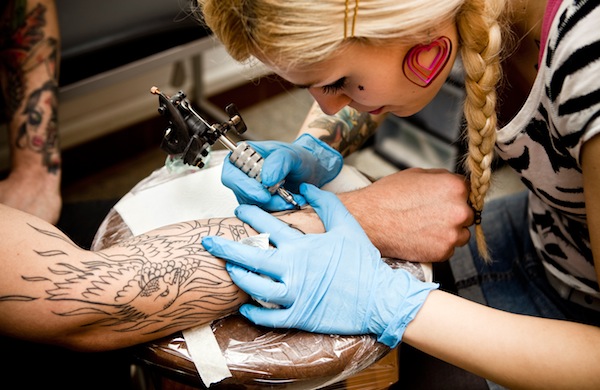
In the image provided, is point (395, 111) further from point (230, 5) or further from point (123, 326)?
point (123, 326)

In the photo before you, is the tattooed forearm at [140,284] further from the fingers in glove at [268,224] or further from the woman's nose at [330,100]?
the woman's nose at [330,100]

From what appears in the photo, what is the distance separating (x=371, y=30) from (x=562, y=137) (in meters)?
0.30

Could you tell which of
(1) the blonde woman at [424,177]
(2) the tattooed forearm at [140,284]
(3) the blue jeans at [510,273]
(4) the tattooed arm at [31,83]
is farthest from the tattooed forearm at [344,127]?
(4) the tattooed arm at [31,83]

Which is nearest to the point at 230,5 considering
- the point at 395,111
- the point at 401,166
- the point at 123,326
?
the point at 395,111

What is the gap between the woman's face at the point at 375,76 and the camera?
0.76m

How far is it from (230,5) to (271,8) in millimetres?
68

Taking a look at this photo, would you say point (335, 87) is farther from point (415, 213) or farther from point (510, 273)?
point (510, 273)

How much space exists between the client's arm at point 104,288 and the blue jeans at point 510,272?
1.75 feet

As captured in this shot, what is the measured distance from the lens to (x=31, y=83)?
4.53ft

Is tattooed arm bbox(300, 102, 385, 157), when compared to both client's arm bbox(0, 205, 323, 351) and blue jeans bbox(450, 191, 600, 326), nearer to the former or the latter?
blue jeans bbox(450, 191, 600, 326)

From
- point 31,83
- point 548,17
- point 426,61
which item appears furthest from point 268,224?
point 31,83

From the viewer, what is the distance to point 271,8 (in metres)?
0.69

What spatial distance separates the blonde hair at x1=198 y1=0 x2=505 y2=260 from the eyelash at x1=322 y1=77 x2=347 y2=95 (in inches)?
3.5

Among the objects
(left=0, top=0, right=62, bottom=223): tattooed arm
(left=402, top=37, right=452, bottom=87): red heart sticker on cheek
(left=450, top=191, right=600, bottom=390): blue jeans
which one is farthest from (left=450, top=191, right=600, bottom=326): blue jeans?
(left=0, top=0, right=62, bottom=223): tattooed arm
